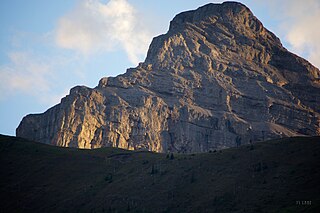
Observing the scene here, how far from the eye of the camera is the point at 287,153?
109 meters

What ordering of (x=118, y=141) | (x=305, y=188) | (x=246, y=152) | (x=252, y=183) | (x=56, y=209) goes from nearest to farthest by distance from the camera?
(x=305, y=188) → (x=252, y=183) → (x=56, y=209) → (x=246, y=152) → (x=118, y=141)

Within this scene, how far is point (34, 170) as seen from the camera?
12506 cm

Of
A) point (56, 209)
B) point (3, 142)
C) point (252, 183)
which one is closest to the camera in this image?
point (252, 183)

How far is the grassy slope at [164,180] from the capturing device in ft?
299

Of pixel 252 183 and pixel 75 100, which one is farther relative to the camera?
pixel 75 100

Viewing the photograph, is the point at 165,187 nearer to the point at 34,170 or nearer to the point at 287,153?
the point at 287,153

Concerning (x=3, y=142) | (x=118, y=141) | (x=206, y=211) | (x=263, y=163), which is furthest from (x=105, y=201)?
(x=118, y=141)

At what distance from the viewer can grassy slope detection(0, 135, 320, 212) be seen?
9112 centimetres

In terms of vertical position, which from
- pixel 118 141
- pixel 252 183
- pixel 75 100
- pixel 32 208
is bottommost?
pixel 32 208

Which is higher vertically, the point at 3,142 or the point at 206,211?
the point at 3,142

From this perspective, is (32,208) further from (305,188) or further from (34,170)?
(305,188)

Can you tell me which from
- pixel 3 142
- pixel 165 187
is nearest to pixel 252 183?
pixel 165 187

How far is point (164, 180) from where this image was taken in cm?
10825

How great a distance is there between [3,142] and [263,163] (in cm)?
6891
